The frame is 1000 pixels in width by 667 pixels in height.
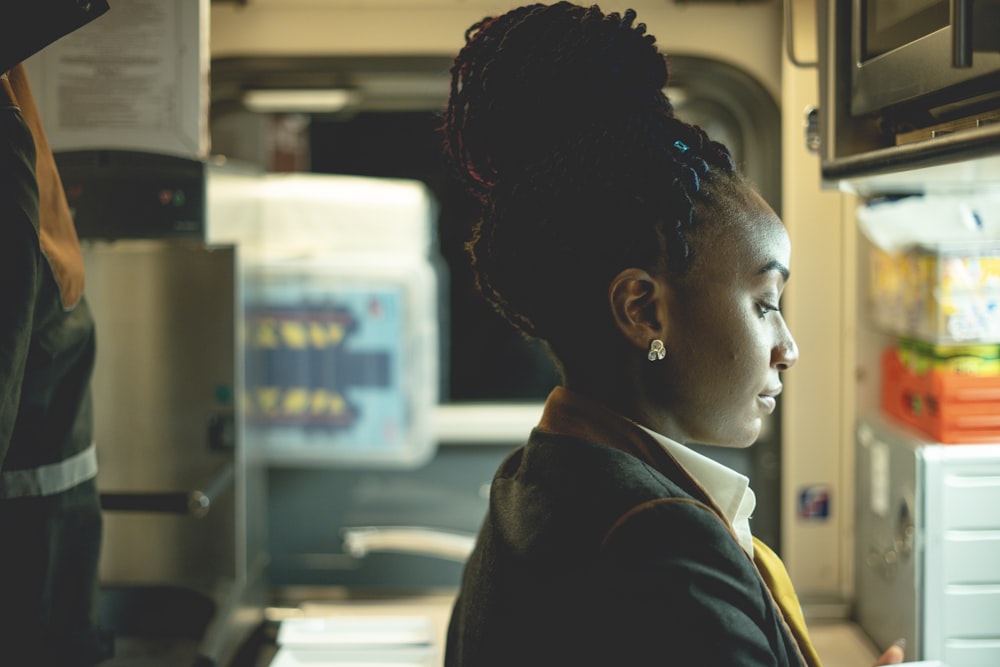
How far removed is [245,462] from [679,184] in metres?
1.93

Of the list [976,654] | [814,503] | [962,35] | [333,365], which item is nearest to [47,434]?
[962,35]

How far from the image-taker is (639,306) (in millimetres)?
1013

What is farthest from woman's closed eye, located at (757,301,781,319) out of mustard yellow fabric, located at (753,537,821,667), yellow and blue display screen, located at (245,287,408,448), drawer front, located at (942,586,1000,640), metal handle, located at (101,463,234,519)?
yellow and blue display screen, located at (245,287,408,448)

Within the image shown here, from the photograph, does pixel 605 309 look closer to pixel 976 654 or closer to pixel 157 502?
pixel 157 502

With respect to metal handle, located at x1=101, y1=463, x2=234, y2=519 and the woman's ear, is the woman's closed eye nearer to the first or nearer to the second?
the woman's ear

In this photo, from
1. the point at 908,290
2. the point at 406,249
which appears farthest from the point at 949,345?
the point at 406,249

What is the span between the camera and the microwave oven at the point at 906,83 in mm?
1115

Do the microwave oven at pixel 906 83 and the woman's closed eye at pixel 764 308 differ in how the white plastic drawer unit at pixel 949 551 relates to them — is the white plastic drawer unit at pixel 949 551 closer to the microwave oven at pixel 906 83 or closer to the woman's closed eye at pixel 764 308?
the microwave oven at pixel 906 83

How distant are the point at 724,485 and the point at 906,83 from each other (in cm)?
70

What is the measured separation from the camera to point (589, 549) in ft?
3.02

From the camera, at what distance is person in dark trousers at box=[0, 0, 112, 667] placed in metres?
1.19

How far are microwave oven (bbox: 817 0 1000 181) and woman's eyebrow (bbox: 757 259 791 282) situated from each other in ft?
0.93

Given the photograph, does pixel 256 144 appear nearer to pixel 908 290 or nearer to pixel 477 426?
pixel 477 426

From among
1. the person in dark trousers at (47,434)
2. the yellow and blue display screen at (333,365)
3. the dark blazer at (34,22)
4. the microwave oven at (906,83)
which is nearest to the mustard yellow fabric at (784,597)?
the microwave oven at (906,83)
